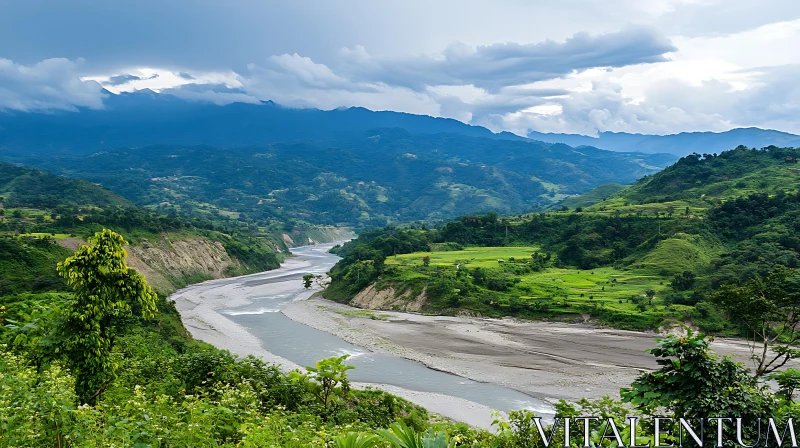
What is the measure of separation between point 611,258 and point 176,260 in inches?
3172

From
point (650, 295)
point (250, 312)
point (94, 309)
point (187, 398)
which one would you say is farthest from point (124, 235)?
point (94, 309)

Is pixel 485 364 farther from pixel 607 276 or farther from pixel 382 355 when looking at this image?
pixel 607 276

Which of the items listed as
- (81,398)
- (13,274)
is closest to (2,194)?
(13,274)

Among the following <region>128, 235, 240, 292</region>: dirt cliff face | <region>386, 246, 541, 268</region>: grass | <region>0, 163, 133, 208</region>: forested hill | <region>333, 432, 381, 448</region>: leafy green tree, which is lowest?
<region>128, 235, 240, 292</region>: dirt cliff face

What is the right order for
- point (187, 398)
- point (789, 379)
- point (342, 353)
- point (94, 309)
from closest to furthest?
point (789, 379) < point (94, 309) < point (187, 398) < point (342, 353)

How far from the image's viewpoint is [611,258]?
8369 cm

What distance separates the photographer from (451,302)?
67.1 metres

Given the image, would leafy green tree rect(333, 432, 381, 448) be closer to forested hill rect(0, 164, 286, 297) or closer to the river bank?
the river bank

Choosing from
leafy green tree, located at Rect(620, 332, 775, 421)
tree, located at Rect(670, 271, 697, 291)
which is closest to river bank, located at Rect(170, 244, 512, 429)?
leafy green tree, located at Rect(620, 332, 775, 421)

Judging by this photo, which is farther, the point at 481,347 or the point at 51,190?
the point at 51,190

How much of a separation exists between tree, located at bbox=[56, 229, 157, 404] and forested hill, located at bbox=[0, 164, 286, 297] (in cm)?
4635

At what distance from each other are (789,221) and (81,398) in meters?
89.2

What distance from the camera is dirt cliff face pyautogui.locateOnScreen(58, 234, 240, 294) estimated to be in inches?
3278

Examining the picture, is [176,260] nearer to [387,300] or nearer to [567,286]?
[387,300]
